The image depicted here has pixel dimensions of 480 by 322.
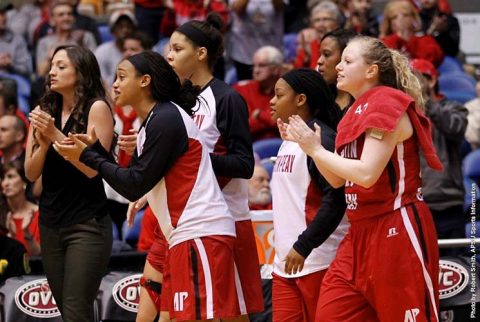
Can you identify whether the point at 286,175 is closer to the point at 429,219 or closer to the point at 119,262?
the point at 429,219

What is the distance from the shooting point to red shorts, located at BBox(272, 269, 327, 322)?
5.25 metres

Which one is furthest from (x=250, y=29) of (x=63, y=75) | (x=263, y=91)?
(x=63, y=75)

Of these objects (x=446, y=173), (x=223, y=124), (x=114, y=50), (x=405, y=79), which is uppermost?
(x=114, y=50)

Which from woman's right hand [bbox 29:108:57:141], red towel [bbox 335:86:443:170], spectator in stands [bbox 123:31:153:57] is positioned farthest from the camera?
spectator in stands [bbox 123:31:153:57]

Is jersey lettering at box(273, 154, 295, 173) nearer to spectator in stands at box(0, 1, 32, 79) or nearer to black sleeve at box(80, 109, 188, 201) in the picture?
A: black sleeve at box(80, 109, 188, 201)

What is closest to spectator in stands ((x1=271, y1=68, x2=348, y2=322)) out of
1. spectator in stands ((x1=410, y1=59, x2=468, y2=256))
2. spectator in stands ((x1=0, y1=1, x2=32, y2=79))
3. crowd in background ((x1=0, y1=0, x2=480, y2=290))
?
crowd in background ((x1=0, y1=0, x2=480, y2=290))

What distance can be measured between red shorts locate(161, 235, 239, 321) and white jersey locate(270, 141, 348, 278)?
0.46 meters

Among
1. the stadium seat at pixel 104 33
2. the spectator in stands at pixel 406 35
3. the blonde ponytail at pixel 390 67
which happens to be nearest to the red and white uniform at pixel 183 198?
the blonde ponytail at pixel 390 67

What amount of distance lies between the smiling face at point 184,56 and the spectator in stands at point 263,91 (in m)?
3.51

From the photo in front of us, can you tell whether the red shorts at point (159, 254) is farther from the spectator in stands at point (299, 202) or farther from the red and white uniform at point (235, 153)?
the spectator in stands at point (299, 202)

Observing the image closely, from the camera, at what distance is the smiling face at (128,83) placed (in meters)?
5.05

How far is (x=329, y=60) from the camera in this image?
227 inches

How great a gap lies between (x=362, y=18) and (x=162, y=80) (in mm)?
5401

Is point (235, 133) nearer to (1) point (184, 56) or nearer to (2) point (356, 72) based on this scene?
(1) point (184, 56)
